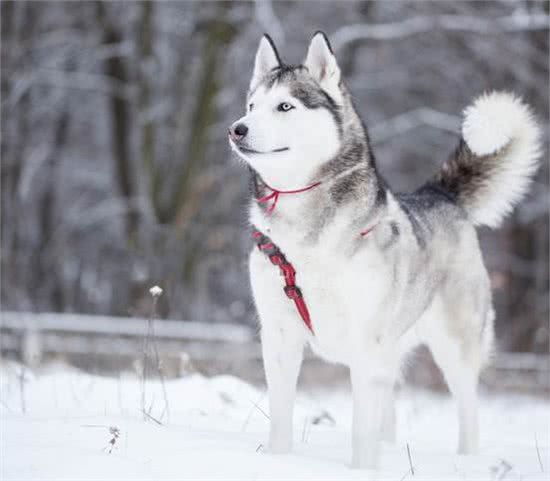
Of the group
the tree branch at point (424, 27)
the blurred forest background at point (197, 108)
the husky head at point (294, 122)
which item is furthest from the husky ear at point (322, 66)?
the tree branch at point (424, 27)

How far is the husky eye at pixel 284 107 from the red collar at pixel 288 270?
13.2 inches

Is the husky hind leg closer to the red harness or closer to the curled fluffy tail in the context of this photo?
the curled fluffy tail

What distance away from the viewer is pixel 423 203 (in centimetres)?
464

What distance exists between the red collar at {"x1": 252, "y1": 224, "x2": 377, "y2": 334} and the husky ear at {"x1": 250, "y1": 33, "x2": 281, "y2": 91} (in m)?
0.68

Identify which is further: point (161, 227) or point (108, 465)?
point (161, 227)

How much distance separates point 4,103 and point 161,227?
9.35 feet

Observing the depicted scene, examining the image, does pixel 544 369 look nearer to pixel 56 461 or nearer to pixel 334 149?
pixel 334 149

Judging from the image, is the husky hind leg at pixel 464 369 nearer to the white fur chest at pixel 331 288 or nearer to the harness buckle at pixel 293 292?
the white fur chest at pixel 331 288

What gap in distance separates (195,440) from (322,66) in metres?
1.66

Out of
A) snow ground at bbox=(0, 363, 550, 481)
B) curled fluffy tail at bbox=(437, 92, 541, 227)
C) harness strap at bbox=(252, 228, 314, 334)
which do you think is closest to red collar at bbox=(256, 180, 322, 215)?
harness strap at bbox=(252, 228, 314, 334)

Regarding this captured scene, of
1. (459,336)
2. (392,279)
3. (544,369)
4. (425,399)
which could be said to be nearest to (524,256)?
(544,369)

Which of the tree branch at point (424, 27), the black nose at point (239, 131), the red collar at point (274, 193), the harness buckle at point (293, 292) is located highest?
the tree branch at point (424, 27)

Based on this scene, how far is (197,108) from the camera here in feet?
41.2

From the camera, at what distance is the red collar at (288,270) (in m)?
3.59
